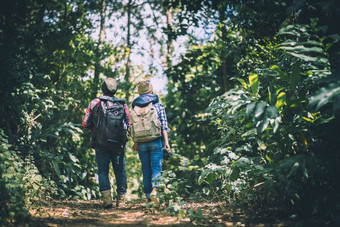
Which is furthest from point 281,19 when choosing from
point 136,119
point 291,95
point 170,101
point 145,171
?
point 170,101

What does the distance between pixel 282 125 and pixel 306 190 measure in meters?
0.76

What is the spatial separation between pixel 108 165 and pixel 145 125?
0.86 metres

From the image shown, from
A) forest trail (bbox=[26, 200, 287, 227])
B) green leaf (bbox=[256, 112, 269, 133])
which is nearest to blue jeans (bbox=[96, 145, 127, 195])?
forest trail (bbox=[26, 200, 287, 227])

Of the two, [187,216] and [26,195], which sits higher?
[26,195]

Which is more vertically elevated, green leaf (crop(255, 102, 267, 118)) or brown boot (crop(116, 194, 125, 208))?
green leaf (crop(255, 102, 267, 118))

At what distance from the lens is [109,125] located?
Result: 175 inches

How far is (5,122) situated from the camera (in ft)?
16.4

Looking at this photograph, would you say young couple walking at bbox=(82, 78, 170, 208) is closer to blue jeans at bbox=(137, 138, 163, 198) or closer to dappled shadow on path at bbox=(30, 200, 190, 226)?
blue jeans at bbox=(137, 138, 163, 198)

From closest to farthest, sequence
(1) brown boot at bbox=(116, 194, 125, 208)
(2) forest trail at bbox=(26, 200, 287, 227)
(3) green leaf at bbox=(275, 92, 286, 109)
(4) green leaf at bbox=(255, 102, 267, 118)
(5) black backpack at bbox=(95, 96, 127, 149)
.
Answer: (4) green leaf at bbox=(255, 102, 267, 118), (3) green leaf at bbox=(275, 92, 286, 109), (2) forest trail at bbox=(26, 200, 287, 227), (5) black backpack at bbox=(95, 96, 127, 149), (1) brown boot at bbox=(116, 194, 125, 208)

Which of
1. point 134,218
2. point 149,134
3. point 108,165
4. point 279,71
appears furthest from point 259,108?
point 108,165

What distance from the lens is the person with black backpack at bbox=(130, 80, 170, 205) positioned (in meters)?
4.43

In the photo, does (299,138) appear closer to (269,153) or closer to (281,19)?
(269,153)

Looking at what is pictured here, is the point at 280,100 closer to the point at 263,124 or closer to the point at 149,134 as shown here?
the point at 263,124

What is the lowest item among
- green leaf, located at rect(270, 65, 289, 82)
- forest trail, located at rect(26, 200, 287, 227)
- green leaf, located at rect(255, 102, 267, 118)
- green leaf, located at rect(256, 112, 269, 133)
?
forest trail, located at rect(26, 200, 287, 227)
